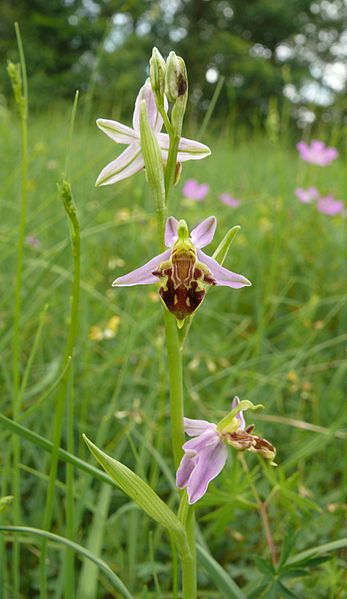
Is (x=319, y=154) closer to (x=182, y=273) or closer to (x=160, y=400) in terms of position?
(x=160, y=400)

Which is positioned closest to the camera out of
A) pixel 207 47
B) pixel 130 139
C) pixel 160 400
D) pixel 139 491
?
pixel 139 491

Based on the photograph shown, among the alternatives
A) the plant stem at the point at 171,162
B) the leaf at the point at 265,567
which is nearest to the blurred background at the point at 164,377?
the leaf at the point at 265,567

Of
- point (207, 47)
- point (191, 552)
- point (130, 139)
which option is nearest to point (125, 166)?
point (130, 139)

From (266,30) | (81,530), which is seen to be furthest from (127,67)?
(266,30)

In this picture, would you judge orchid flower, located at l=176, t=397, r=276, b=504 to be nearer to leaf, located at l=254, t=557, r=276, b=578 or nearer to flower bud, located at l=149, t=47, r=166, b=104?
leaf, located at l=254, t=557, r=276, b=578

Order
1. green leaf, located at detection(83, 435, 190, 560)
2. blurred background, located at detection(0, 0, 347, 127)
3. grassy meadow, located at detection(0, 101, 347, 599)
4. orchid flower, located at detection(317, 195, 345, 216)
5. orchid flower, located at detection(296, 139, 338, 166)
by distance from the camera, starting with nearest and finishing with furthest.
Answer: green leaf, located at detection(83, 435, 190, 560)
grassy meadow, located at detection(0, 101, 347, 599)
orchid flower, located at detection(317, 195, 345, 216)
orchid flower, located at detection(296, 139, 338, 166)
blurred background, located at detection(0, 0, 347, 127)

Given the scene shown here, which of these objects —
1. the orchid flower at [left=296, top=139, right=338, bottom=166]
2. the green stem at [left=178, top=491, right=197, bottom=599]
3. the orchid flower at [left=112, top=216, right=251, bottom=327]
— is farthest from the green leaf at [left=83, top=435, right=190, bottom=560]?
the orchid flower at [left=296, top=139, right=338, bottom=166]

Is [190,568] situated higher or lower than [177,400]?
lower

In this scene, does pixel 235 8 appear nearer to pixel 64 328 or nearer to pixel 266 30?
pixel 266 30
